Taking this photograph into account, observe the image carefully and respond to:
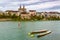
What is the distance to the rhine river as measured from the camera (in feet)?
8.13

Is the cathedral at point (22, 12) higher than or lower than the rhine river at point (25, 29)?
higher

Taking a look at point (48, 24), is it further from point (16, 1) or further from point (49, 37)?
point (16, 1)

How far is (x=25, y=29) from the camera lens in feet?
8.30

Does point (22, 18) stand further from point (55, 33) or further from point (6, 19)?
point (55, 33)

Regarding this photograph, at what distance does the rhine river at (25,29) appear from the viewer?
248 cm

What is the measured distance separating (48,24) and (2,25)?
0.79 meters

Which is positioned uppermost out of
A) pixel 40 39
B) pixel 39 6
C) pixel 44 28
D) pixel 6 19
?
pixel 39 6

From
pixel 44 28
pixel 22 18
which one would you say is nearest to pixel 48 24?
pixel 44 28

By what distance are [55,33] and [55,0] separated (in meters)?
0.59

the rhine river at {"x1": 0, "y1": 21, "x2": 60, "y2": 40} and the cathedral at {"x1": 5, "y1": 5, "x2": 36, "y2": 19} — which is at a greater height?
the cathedral at {"x1": 5, "y1": 5, "x2": 36, "y2": 19}

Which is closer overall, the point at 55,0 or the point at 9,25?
the point at 9,25

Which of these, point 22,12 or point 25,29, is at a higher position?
point 22,12

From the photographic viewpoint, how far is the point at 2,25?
2484 mm

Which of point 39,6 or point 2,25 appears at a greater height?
point 39,6
